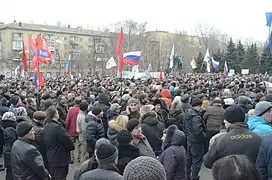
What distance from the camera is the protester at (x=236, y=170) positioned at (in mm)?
2016

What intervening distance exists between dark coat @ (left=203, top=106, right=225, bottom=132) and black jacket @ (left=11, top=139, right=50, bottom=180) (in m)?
4.12

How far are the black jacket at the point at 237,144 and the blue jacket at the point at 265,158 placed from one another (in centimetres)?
14

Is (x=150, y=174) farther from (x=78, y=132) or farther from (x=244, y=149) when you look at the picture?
(x=78, y=132)

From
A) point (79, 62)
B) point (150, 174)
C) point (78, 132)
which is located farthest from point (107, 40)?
point (150, 174)

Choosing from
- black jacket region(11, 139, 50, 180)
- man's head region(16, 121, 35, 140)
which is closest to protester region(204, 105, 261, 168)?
black jacket region(11, 139, 50, 180)

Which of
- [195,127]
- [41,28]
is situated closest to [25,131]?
[195,127]

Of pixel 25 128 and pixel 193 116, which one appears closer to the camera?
pixel 25 128

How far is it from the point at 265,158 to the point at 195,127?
3.24 m

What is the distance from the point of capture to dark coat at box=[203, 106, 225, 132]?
26.1ft

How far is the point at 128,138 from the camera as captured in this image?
14.7ft

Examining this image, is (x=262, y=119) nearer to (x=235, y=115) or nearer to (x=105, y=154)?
(x=235, y=115)

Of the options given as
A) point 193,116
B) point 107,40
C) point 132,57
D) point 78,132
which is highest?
point 107,40

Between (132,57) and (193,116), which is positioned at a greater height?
(132,57)

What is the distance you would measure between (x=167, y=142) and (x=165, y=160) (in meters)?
0.28
